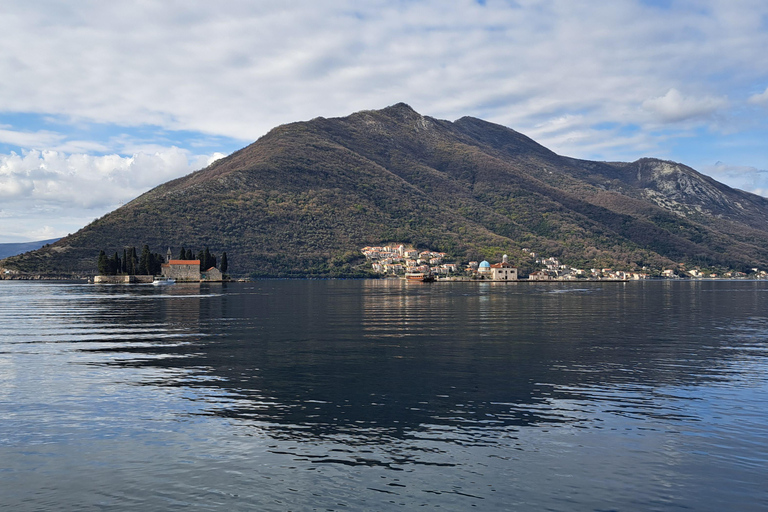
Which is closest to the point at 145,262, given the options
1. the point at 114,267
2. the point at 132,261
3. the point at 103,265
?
the point at 132,261

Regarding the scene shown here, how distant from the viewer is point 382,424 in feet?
69.7

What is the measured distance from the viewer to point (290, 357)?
36.9 meters

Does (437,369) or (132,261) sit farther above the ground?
(132,261)

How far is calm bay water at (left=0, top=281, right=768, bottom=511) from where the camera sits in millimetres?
15266

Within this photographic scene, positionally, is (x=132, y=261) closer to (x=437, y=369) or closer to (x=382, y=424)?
(x=437, y=369)

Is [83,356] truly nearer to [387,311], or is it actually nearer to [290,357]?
[290,357]

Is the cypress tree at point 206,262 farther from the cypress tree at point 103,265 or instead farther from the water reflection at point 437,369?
the water reflection at point 437,369

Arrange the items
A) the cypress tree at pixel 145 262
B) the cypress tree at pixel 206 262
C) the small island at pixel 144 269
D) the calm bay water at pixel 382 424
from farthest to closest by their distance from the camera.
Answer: the cypress tree at pixel 206 262, the cypress tree at pixel 145 262, the small island at pixel 144 269, the calm bay water at pixel 382 424

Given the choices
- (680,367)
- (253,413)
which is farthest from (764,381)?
(253,413)

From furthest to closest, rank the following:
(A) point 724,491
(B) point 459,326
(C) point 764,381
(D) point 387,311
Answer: (D) point 387,311 → (B) point 459,326 → (C) point 764,381 → (A) point 724,491

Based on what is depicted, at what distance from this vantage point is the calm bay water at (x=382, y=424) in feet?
50.1

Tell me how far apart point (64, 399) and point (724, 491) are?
25529mm

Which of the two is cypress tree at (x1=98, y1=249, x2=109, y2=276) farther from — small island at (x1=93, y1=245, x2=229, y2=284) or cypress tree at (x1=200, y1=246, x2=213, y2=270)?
cypress tree at (x1=200, y1=246, x2=213, y2=270)

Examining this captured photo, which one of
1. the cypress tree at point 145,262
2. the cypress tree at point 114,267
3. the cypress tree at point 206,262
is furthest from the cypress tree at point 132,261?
the cypress tree at point 206,262
